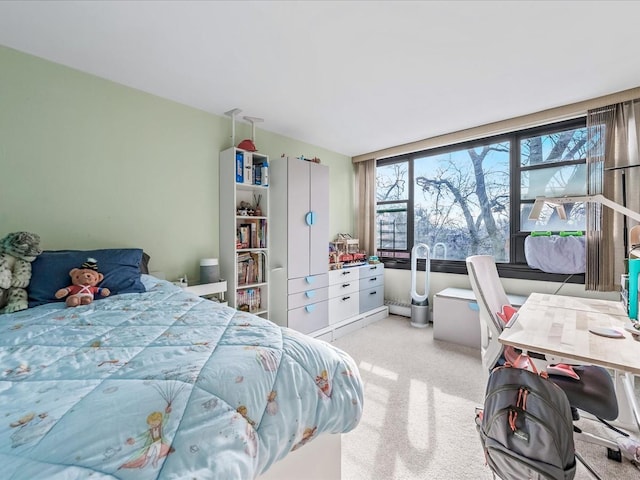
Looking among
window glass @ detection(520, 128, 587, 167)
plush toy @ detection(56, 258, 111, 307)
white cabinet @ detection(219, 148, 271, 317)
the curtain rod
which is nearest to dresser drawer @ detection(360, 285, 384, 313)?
white cabinet @ detection(219, 148, 271, 317)

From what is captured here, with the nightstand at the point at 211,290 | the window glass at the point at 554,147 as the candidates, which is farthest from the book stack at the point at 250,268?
the window glass at the point at 554,147

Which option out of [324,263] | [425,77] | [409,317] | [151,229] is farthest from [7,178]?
[409,317]

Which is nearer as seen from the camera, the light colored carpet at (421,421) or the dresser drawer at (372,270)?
the light colored carpet at (421,421)

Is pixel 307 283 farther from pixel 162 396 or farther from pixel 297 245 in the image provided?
pixel 162 396

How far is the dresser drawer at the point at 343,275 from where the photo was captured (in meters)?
3.38

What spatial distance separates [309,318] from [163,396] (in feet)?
8.05

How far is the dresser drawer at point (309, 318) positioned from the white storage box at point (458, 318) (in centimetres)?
127

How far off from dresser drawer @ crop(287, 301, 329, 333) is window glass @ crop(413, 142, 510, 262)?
1756 millimetres

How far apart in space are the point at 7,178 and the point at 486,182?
14.4 feet

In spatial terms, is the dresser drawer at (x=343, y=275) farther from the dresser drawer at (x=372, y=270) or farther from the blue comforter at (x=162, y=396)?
the blue comforter at (x=162, y=396)

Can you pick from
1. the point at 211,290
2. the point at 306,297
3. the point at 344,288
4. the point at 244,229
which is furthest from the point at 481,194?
the point at 211,290

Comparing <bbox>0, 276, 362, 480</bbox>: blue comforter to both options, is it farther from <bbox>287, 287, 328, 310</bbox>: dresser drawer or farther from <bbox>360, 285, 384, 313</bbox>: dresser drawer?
<bbox>360, 285, 384, 313</bbox>: dresser drawer

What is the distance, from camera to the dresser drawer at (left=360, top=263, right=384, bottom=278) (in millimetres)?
3781

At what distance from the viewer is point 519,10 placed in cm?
153
